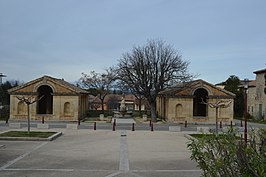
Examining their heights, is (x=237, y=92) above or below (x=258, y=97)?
above

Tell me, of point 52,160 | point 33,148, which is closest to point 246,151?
point 52,160

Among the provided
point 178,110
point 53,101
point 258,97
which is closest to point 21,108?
point 53,101

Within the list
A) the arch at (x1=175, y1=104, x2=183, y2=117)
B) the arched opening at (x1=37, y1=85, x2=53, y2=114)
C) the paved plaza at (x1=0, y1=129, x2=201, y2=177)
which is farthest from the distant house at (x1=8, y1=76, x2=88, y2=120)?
the paved plaza at (x1=0, y1=129, x2=201, y2=177)

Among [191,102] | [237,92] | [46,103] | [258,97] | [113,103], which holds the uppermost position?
[237,92]

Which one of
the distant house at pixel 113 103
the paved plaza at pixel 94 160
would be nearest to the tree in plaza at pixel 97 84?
the distant house at pixel 113 103

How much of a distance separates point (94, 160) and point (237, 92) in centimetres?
4852

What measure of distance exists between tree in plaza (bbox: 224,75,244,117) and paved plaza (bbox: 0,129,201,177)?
41371 mm

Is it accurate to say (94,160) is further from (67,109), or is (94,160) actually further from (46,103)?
(46,103)

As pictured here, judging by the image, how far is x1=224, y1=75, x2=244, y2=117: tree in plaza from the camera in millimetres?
58781

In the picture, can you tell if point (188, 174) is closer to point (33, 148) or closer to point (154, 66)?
point (33, 148)

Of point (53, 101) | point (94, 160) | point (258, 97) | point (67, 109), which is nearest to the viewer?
point (94, 160)

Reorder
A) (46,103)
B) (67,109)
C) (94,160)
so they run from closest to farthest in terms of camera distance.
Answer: (94,160), (67,109), (46,103)

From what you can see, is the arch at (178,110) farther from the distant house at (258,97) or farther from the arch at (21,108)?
the distant house at (258,97)

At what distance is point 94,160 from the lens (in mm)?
14422
